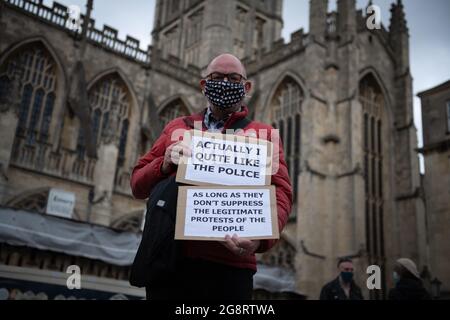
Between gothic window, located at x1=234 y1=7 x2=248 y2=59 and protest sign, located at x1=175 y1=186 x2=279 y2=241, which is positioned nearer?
protest sign, located at x1=175 y1=186 x2=279 y2=241

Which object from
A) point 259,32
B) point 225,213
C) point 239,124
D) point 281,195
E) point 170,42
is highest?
point 259,32

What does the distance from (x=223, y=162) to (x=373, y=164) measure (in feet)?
68.6

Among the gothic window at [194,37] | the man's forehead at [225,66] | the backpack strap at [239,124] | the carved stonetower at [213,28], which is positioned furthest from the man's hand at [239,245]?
the gothic window at [194,37]

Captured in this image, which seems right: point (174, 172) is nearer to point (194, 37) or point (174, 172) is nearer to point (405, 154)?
point (405, 154)

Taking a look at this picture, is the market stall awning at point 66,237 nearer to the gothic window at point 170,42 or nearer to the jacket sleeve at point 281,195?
the jacket sleeve at point 281,195

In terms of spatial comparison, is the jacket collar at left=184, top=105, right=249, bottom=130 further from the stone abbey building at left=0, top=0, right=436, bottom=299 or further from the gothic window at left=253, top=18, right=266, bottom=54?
the gothic window at left=253, top=18, right=266, bottom=54

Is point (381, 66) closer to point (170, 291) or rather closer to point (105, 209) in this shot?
point (105, 209)

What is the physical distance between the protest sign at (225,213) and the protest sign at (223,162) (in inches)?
2.4

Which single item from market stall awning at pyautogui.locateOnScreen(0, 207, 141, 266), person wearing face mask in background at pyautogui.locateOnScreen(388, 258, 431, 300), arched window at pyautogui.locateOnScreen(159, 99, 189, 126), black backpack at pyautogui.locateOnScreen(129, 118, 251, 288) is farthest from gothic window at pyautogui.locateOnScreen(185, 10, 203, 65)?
black backpack at pyautogui.locateOnScreen(129, 118, 251, 288)

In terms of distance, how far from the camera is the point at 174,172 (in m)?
2.18

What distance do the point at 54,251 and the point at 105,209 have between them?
25.7 ft

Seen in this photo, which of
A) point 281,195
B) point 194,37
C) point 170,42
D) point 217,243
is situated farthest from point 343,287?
point 170,42

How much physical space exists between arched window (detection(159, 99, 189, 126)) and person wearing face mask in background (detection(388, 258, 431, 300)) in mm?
19064

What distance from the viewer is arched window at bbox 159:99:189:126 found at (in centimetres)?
2262
